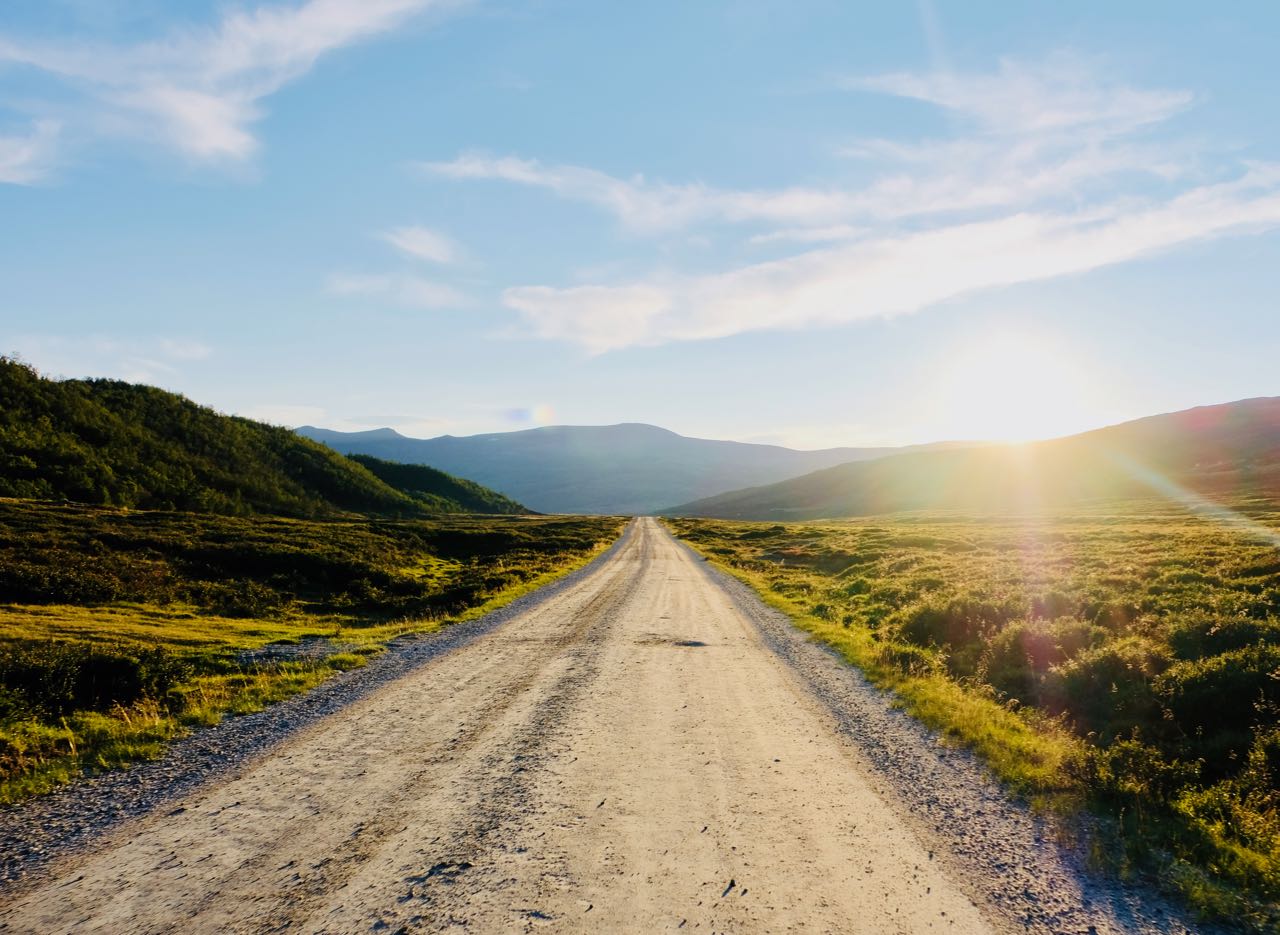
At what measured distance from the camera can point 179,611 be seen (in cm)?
2667

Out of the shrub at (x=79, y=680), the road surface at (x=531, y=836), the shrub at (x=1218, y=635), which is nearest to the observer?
the road surface at (x=531, y=836)

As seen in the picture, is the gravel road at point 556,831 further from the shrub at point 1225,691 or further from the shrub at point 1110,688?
the shrub at point 1225,691

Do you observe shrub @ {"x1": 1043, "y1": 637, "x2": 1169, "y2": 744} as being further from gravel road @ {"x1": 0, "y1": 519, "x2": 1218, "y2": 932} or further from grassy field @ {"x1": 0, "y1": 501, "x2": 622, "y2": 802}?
grassy field @ {"x1": 0, "y1": 501, "x2": 622, "y2": 802}

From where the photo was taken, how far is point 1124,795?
7930mm

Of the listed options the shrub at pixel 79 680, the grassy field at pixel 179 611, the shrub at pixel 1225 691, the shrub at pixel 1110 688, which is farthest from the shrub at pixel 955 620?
the shrub at pixel 79 680

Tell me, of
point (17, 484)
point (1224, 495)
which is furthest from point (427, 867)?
point (1224, 495)

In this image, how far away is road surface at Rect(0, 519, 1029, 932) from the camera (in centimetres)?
542

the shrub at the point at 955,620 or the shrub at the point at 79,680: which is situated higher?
the shrub at the point at 79,680

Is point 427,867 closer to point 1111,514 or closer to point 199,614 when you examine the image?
point 199,614

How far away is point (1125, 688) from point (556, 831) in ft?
35.6

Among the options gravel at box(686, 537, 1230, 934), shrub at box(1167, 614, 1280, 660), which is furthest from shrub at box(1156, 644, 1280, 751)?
gravel at box(686, 537, 1230, 934)

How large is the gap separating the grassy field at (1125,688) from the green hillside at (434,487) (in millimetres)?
114084

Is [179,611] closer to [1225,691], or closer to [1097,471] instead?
[1225,691]

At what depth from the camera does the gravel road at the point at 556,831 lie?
5473 millimetres
